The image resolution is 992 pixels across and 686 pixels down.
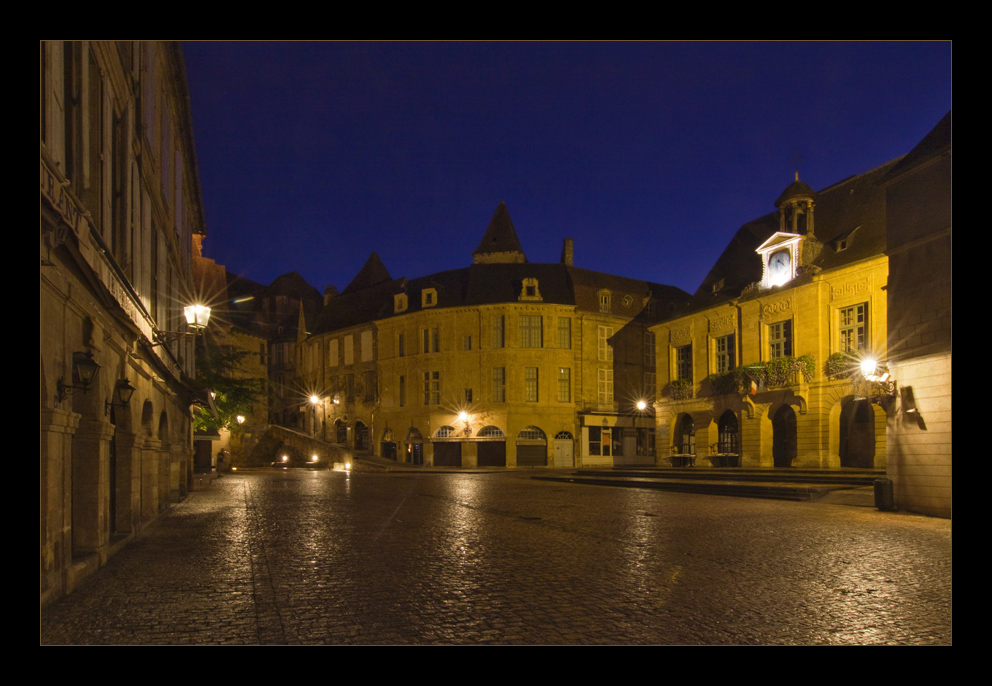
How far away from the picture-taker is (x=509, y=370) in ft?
146

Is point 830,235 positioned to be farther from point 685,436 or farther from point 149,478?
point 149,478

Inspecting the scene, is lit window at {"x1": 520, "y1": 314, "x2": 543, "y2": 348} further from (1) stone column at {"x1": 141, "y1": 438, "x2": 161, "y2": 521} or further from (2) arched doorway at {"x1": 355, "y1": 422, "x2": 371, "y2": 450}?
(1) stone column at {"x1": 141, "y1": 438, "x2": 161, "y2": 521}

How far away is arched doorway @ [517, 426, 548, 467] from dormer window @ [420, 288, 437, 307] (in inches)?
389

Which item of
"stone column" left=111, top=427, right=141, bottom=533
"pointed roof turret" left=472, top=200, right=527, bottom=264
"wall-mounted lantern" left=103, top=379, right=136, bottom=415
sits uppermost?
"pointed roof turret" left=472, top=200, right=527, bottom=264

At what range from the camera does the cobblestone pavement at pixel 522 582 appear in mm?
6141

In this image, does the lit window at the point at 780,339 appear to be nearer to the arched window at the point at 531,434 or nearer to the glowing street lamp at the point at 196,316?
the arched window at the point at 531,434

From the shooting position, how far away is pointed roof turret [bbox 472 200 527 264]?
2200 inches

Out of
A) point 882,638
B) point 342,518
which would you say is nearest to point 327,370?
point 342,518

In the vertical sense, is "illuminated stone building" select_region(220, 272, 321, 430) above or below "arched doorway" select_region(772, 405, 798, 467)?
above

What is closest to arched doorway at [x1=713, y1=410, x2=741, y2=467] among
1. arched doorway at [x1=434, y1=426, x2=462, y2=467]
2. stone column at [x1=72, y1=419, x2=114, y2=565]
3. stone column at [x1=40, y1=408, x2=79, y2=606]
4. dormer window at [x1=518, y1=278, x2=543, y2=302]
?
dormer window at [x1=518, y1=278, x2=543, y2=302]

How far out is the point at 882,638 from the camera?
5.91 metres

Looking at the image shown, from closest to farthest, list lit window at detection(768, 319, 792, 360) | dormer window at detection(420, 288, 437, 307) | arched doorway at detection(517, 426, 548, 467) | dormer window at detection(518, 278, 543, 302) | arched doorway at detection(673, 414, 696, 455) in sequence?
lit window at detection(768, 319, 792, 360) < arched doorway at detection(673, 414, 696, 455) < arched doorway at detection(517, 426, 548, 467) < dormer window at detection(518, 278, 543, 302) < dormer window at detection(420, 288, 437, 307)

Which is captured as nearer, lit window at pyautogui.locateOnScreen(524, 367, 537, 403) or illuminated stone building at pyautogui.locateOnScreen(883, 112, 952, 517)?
illuminated stone building at pyautogui.locateOnScreen(883, 112, 952, 517)

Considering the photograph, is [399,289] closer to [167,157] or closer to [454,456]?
[454,456]
